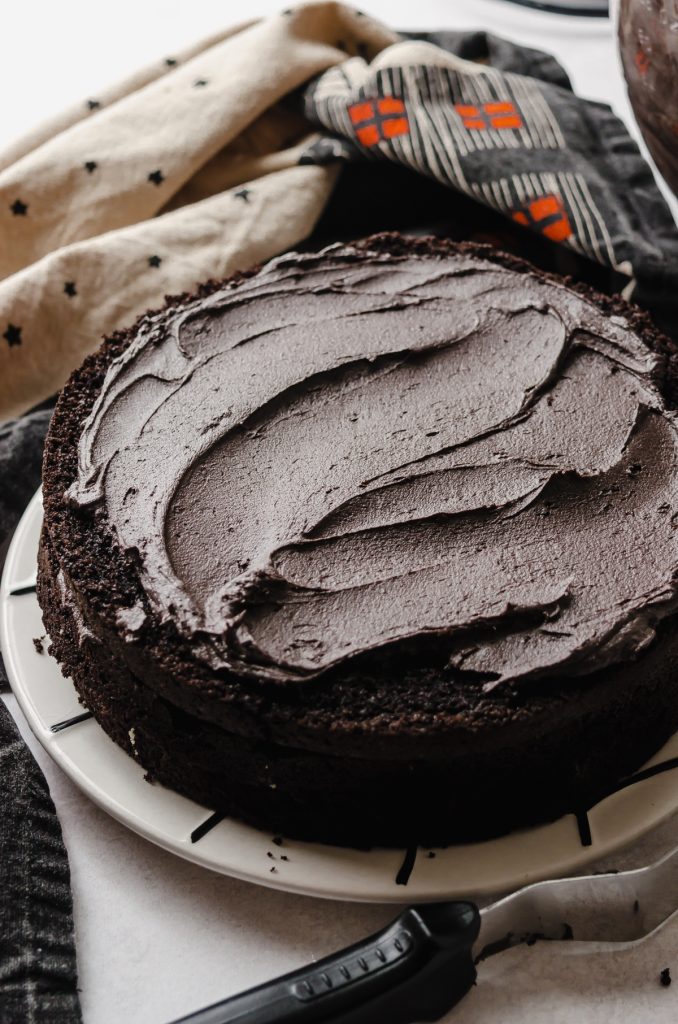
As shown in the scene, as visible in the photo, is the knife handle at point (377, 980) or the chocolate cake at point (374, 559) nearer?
the knife handle at point (377, 980)

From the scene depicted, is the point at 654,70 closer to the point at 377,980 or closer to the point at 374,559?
the point at 374,559

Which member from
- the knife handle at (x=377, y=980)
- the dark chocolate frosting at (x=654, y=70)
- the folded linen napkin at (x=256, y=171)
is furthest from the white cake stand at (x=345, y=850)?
the dark chocolate frosting at (x=654, y=70)

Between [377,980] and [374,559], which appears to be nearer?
[377,980]

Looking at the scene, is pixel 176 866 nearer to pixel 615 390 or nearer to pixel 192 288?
pixel 615 390

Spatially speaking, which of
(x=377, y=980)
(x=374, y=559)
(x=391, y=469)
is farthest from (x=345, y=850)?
(x=391, y=469)

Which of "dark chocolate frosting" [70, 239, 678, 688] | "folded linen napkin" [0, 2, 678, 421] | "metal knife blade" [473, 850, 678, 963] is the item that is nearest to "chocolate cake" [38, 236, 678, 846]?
"dark chocolate frosting" [70, 239, 678, 688]

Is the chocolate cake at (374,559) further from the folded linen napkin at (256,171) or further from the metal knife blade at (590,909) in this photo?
the folded linen napkin at (256,171)

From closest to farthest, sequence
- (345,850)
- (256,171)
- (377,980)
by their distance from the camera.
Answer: (377,980) → (345,850) → (256,171)
